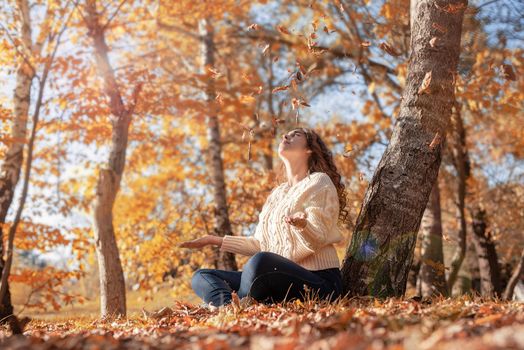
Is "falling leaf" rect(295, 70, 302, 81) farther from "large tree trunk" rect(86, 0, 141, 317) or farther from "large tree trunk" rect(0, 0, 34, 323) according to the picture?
"large tree trunk" rect(0, 0, 34, 323)

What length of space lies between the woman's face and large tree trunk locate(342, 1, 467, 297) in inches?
24.6

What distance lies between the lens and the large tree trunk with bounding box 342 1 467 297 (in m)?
3.79

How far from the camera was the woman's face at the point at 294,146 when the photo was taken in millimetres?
4242

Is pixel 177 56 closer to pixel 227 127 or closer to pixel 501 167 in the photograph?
pixel 227 127

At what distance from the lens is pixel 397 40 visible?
30.0 ft

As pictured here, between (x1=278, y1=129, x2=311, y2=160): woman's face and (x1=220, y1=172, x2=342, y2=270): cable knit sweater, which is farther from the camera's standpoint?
(x1=278, y1=129, x2=311, y2=160): woman's face

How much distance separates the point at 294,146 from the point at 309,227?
823 mm

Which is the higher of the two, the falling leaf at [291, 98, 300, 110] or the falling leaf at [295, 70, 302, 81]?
the falling leaf at [295, 70, 302, 81]

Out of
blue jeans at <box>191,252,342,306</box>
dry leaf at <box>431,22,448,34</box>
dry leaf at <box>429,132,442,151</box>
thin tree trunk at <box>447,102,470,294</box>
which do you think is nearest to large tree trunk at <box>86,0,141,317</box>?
blue jeans at <box>191,252,342,306</box>

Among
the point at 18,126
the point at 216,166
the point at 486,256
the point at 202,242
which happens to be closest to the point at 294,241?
the point at 202,242

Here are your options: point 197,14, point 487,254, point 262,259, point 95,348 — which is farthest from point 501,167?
point 95,348

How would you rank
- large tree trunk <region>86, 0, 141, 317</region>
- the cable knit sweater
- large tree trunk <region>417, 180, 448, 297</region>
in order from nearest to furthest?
1. the cable knit sweater
2. large tree trunk <region>86, 0, 141, 317</region>
3. large tree trunk <region>417, 180, 448, 297</region>

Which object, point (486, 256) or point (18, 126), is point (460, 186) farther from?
point (18, 126)

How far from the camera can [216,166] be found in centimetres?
919
